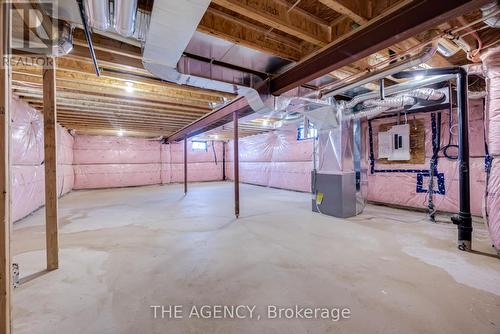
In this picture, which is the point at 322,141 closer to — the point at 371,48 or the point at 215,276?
the point at 371,48

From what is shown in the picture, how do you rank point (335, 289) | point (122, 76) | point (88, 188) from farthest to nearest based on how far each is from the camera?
1. point (88, 188)
2. point (122, 76)
3. point (335, 289)

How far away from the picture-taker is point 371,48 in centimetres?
181

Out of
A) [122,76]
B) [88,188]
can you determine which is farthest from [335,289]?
[88,188]

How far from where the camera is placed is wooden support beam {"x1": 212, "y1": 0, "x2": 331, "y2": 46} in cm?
162

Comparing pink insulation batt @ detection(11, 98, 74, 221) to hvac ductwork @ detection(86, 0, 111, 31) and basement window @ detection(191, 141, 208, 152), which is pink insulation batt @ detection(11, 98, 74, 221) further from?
basement window @ detection(191, 141, 208, 152)

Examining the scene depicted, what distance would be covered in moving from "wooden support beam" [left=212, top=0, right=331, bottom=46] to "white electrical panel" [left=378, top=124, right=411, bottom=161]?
3106 millimetres

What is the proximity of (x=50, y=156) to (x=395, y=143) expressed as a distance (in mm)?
5151

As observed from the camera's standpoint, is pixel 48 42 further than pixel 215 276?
No

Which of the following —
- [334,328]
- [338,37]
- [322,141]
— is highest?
[338,37]

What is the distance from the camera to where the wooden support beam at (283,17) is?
1618mm

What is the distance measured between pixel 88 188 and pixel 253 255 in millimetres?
7899

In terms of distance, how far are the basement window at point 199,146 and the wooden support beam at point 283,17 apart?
8.51m

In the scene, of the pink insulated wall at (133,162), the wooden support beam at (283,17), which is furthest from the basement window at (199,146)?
the wooden support beam at (283,17)

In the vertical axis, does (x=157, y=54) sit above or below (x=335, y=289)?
above
